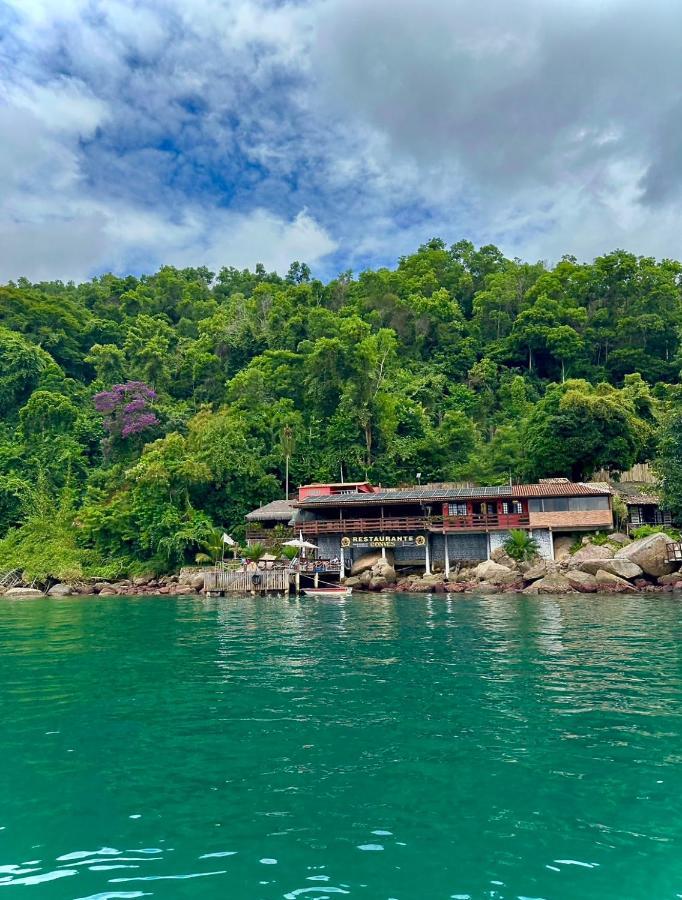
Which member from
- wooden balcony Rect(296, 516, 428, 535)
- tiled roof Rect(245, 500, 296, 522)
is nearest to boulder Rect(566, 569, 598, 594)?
wooden balcony Rect(296, 516, 428, 535)

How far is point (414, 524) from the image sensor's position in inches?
1492

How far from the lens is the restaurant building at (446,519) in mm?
36000

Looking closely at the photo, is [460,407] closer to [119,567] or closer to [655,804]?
[119,567]

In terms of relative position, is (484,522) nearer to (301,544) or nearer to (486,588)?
(486,588)

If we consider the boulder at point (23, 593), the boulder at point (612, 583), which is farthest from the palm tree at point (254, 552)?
the boulder at point (612, 583)

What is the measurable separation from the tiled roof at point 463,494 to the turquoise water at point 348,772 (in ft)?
66.6

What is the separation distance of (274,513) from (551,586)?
18584 millimetres

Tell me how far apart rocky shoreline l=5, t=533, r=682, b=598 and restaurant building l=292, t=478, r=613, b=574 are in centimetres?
116

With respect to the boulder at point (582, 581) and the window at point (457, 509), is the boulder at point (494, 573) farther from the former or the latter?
the window at point (457, 509)

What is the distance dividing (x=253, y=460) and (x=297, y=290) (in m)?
28.5

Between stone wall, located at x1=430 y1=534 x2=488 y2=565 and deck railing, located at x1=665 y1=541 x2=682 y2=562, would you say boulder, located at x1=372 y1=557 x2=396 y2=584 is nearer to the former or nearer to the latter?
stone wall, located at x1=430 y1=534 x2=488 y2=565

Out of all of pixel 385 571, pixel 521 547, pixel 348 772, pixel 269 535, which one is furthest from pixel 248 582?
pixel 348 772

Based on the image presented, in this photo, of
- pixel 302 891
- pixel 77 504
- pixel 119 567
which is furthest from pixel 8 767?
pixel 77 504

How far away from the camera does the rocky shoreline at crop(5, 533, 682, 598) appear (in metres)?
30.7
